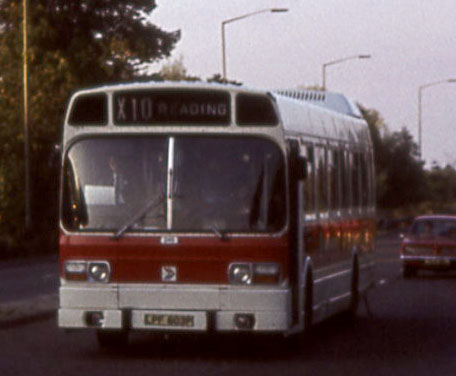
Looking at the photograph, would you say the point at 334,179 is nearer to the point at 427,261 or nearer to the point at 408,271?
the point at 427,261

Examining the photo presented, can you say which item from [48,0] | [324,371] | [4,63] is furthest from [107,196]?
[48,0]

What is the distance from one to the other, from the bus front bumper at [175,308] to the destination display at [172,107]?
1.73 m


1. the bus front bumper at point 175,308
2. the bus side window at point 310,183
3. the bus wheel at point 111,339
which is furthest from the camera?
the bus side window at point 310,183

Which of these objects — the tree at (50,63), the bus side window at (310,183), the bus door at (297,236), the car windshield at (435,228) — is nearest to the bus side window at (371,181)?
the bus side window at (310,183)

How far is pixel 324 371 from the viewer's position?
16.1 metres

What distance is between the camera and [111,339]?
60.1 ft

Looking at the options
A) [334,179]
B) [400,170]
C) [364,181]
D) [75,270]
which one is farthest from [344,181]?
[400,170]

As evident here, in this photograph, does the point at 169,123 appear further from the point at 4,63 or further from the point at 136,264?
the point at 4,63

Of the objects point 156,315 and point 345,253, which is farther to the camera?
point 345,253

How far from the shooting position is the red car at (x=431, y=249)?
41.5 metres

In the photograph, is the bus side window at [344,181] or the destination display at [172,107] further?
the bus side window at [344,181]

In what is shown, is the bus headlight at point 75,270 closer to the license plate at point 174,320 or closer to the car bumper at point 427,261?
the license plate at point 174,320

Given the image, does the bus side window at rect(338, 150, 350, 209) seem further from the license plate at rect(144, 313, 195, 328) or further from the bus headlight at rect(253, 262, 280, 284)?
the license plate at rect(144, 313, 195, 328)

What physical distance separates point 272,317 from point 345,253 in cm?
556
